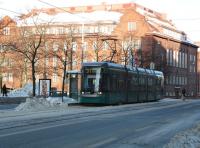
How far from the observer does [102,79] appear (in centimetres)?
3909

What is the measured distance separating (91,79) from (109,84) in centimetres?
142

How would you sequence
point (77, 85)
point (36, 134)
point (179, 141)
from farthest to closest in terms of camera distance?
point (77, 85) < point (36, 134) < point (179, 141)

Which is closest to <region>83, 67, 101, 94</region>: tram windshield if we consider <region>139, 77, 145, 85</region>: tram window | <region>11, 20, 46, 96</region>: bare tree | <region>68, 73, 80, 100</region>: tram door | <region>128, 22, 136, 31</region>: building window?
<region>68, 73, 80, 100</region>: tram door

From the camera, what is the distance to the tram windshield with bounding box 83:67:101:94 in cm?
3909

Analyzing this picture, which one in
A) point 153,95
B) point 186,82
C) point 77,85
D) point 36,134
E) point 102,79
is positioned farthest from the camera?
point 186,82

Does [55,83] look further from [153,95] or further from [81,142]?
[81,142]

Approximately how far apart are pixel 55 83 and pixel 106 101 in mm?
68222

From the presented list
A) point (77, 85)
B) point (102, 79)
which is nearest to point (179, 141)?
point (102, 79)

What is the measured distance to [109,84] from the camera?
39781mm

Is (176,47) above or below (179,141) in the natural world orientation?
above

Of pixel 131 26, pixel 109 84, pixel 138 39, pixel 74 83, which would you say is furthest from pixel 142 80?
pixel 131 26

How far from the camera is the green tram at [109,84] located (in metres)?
39.1

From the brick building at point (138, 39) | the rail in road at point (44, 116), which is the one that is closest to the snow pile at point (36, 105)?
the rail in road at point (44, 116)

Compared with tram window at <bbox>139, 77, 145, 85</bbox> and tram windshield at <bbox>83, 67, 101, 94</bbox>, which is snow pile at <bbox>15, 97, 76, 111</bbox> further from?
tram window at <bbox>139, 77, 145, 85</bbox>
